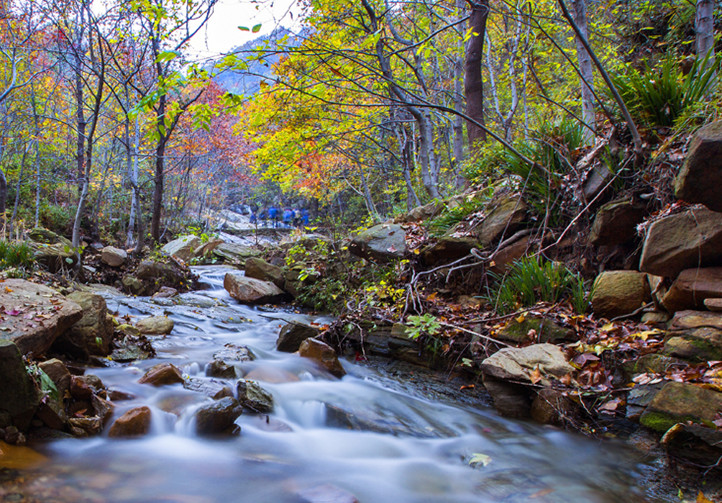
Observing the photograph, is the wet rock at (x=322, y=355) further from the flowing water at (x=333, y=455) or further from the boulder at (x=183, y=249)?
the boulder at (x=183, y=249)

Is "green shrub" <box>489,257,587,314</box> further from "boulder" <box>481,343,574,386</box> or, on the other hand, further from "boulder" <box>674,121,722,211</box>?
"boulder" <box>674,121,722,211</box>

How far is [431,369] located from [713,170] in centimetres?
350

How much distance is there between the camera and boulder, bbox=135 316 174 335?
5.72m

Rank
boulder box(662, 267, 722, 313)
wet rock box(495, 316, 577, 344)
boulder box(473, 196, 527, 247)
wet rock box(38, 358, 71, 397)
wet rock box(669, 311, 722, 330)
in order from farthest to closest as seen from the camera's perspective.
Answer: boulder box(473, 196, 527, 247) < wet rock box(495, 316, 577, 344) < boulder box(662, 267, 722, 313) < wet rock box(669, 311, 722, 330) < wet rock box(38, 358, 71, 397)

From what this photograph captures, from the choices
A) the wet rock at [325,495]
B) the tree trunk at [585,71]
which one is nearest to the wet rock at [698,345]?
the wet rock at [325,495]

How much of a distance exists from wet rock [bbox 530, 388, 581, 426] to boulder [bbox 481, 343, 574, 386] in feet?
0.36

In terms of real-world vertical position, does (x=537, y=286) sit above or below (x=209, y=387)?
above

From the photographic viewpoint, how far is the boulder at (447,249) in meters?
5.77

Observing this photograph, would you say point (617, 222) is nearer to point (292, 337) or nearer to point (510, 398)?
point (510, 398)

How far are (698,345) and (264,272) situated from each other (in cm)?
861

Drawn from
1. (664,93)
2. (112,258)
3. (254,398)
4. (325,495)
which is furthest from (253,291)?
(664,93)

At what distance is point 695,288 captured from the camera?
10.6 feet

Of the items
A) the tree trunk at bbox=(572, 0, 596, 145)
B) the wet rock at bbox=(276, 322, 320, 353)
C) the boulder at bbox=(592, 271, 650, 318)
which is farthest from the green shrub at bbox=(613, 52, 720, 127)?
the wet rock at bbox=(276, 322, 320, 353)

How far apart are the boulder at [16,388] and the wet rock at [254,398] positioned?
1.65 m
